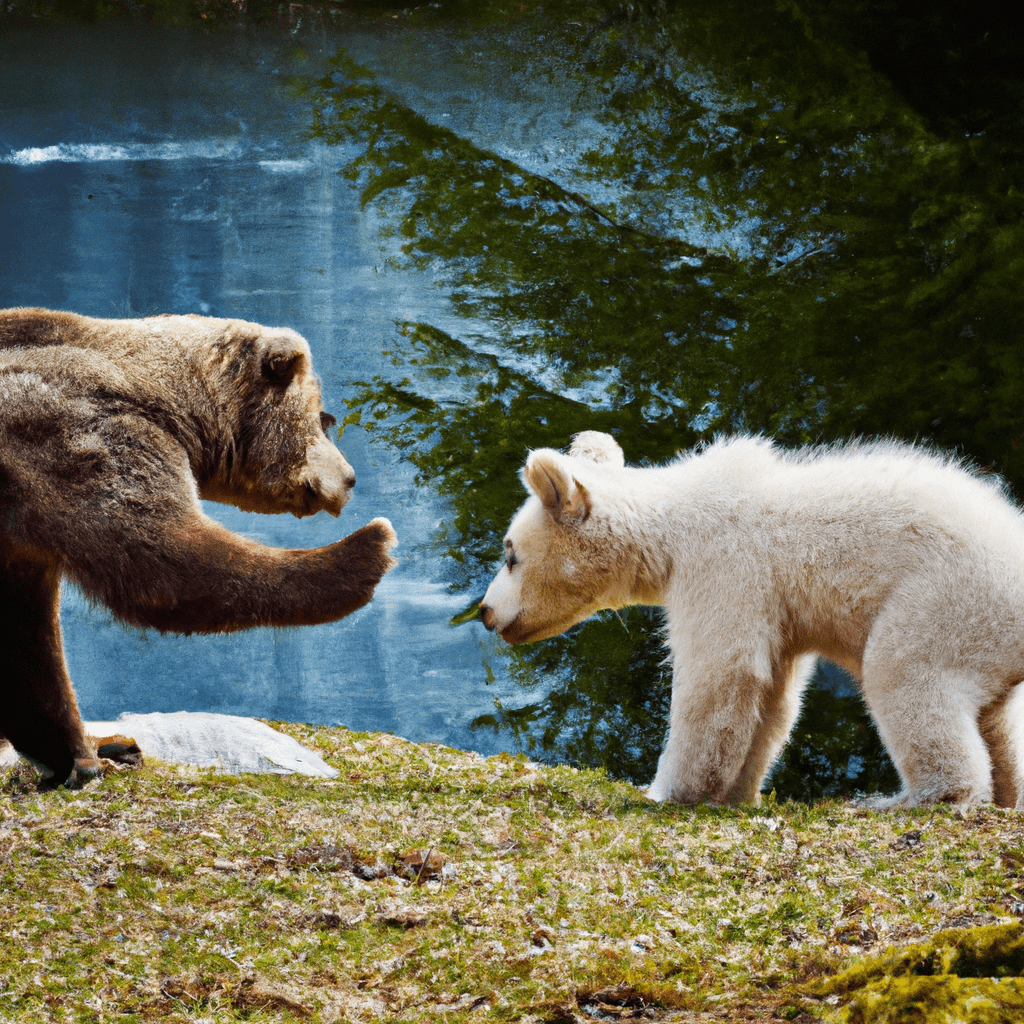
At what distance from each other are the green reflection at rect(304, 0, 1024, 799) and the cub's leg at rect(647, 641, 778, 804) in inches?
270

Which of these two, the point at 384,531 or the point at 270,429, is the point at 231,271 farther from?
the point at 384,531

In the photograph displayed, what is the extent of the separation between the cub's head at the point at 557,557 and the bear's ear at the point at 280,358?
151 centimetres

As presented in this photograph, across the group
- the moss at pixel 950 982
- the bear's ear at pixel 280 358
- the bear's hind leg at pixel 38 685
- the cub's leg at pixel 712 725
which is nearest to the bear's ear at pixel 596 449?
the cub's leg at pixel 712 725

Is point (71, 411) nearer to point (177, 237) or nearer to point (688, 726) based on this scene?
point (688, 726)

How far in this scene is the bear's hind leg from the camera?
16.9 feet

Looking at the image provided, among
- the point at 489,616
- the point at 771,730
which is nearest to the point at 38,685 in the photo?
the point at 489,616

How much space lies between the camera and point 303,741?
26.0ft

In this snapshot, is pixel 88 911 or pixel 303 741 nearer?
pixel 88 911

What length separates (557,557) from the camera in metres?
6.31

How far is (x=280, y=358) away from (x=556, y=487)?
1.80 m

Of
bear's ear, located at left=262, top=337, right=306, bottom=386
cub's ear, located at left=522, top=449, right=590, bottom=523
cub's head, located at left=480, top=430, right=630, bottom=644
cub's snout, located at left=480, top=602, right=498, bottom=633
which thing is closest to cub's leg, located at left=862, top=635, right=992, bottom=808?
cub's head, located at left=480, top=430, right=630, bottom=644

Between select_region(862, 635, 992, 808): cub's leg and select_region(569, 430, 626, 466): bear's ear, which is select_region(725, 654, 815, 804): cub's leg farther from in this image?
select_region(569, 430, 626, 466): bear's ear

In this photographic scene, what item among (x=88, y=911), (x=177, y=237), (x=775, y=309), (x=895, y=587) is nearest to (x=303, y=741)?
(x=88, y=911)

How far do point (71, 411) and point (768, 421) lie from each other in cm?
995
